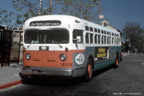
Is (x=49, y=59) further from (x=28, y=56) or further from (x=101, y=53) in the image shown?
(x=101, y=53)

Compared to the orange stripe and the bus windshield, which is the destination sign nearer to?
the bus windshield

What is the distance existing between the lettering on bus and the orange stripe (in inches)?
103

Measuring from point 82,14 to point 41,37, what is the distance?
13.7 m

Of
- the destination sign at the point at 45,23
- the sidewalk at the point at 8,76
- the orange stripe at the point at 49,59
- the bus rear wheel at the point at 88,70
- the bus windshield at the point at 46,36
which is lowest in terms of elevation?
the sidewalk at the point at 8,76

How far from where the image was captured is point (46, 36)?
28.2 ft

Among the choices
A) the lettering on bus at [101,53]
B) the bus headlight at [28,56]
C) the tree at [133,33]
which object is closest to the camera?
the bus headlight at [28,56]

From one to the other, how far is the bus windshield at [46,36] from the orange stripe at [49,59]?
1.39ft

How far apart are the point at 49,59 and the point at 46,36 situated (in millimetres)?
902

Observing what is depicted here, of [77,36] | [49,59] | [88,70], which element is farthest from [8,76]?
[77,36]

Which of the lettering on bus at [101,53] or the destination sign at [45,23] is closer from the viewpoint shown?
the destination sign at [45,23]

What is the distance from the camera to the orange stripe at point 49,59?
8211 mm

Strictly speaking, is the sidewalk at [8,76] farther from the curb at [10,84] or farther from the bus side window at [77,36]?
the bus side window at [77,36]

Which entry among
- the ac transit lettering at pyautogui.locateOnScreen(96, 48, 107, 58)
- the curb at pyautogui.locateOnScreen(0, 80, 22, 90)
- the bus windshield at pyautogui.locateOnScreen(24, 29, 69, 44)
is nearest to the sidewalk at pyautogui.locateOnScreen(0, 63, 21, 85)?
the curb at pyautogui.locateOnScreen(0, 80, 22, 90)

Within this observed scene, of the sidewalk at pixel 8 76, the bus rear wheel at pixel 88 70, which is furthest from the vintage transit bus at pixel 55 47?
the sidewalk at pixel 8 76
